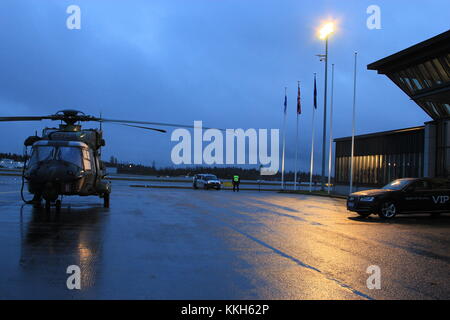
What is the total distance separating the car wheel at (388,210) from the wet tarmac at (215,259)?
7.85 feet

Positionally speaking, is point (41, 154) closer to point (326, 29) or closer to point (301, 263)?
point (301, 263)

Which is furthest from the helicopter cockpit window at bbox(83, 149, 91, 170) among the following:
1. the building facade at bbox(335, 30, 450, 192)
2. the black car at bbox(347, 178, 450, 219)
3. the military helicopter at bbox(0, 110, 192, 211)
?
the building facade at bbox(335, 30, 450, 192)

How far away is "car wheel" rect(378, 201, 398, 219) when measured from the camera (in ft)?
52.8

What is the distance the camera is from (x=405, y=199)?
16391mm

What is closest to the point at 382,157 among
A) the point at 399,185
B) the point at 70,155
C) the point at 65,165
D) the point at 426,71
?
the point at 426,71

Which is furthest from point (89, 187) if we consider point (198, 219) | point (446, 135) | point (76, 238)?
point (446, 135)

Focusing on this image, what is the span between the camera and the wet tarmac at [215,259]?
18.7ft

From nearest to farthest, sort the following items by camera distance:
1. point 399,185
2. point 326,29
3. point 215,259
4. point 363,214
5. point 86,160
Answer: point 215,259
point 86,160
point 363,214
point 399,185
point 326,29

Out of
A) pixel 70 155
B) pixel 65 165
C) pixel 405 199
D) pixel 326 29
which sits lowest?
pixel 405 199

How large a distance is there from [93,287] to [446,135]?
29821 mm

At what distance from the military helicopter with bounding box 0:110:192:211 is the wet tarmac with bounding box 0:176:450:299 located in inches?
53.0

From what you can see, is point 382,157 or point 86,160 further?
point 382,157

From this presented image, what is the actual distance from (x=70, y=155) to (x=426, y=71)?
2368 cm
